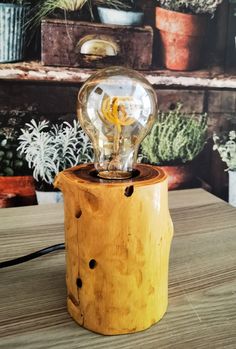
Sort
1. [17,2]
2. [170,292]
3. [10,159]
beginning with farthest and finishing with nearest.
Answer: [10,159] < [17,2] < [170,292]

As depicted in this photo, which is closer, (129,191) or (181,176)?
(129,191)

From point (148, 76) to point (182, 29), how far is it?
156 millimetres

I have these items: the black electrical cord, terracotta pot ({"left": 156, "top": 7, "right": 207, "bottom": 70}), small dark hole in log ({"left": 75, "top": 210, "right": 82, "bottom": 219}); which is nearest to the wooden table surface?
the black electrical cord

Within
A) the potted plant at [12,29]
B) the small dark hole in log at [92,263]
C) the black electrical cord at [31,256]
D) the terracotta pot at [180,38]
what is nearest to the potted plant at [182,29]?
the terracotta pot at [180,38]

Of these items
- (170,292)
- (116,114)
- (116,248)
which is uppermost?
(116,114)

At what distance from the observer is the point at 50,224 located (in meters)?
0.81

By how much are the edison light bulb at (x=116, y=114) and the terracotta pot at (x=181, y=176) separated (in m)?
0.61

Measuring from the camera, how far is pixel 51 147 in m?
1.03

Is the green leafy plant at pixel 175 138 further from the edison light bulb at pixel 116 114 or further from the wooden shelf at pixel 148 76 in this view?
the edison light bulb at pixel 116 114

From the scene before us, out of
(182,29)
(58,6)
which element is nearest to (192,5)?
(182,29)

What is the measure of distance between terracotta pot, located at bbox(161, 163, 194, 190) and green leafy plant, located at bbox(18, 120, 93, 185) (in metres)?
0.27

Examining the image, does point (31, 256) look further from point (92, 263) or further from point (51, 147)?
point (51, 147)

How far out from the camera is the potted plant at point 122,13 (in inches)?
38.1

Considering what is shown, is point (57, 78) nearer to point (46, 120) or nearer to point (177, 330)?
point (46, 120)
